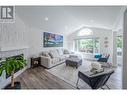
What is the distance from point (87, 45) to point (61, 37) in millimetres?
2176

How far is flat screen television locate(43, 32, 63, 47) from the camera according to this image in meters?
6.36

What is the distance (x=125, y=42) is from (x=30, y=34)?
14.5 feet

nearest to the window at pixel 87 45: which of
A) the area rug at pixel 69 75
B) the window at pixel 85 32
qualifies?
the window at pixel 85 32

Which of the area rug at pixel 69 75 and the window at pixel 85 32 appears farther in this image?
the window at pixel 85 32

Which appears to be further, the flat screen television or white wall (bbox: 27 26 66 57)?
the flat screen television

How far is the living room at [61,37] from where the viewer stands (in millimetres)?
3277

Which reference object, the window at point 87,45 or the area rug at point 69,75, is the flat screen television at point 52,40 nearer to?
the window at point 87,45

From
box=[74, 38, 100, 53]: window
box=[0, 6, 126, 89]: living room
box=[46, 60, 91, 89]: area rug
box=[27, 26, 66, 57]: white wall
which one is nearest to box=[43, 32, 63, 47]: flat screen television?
box=[0, 6, 126, 89]: living room

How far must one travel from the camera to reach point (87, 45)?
8094mm

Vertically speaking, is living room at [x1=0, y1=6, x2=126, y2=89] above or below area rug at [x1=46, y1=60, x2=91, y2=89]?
above

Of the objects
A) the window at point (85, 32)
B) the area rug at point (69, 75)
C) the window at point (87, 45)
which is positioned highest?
the window at point (85, 32)

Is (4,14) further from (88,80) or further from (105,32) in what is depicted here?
(105,32)

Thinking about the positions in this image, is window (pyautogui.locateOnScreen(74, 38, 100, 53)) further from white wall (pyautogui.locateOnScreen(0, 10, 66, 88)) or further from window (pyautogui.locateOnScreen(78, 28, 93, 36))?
white wall (pyautogui.locateOnScreen(0, 10, 66, 88))
